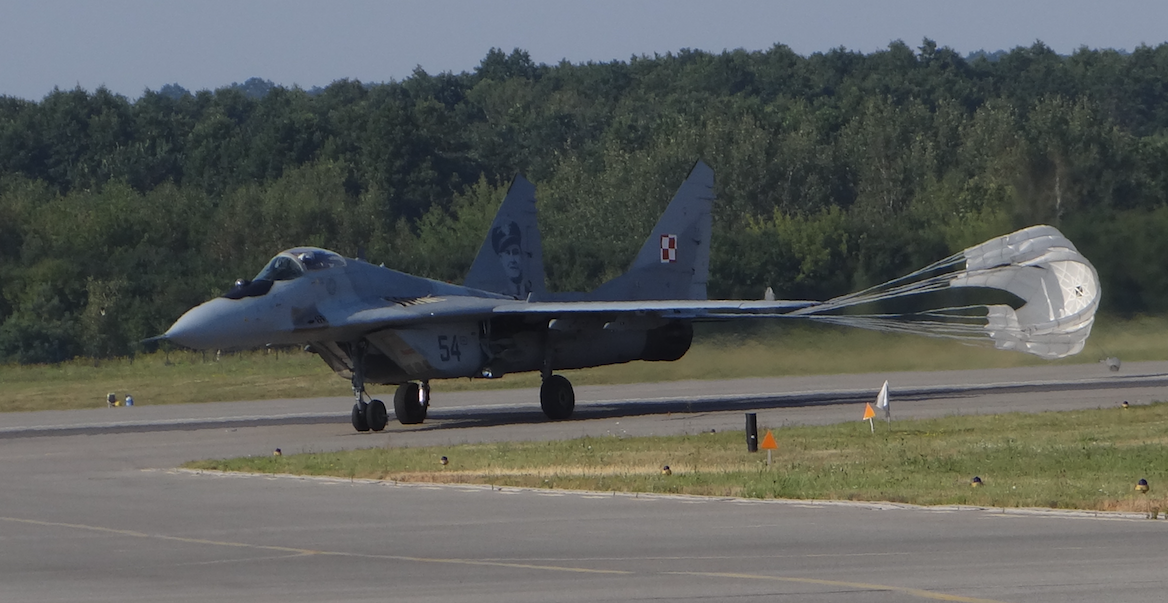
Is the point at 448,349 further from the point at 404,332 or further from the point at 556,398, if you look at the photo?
the point at 556,398

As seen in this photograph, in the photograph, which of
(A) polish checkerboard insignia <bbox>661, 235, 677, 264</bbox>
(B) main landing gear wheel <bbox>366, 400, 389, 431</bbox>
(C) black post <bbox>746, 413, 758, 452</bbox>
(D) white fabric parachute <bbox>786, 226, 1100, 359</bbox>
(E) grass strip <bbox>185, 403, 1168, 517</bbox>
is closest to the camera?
(E) grass strip <bbox>185, 403, 1168, 517</bbox>

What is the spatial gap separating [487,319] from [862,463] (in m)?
10.1

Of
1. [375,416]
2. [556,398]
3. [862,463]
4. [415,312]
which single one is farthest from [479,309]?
[862,463]

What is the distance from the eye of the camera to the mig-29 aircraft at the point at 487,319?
23484 mm

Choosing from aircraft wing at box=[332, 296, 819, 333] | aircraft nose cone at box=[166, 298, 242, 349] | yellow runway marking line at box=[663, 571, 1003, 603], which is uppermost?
aircraft wing at box=[332, 296, 819, 333]

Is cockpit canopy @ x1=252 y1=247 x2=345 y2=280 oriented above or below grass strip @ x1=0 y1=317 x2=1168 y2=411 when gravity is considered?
above

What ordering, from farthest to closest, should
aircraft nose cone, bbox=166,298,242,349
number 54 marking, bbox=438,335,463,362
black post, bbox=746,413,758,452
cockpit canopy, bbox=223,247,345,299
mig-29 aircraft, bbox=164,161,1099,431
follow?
number 54 marking, bbox=438,335,463,362
mig-29 aircraft, bbox=164,161,1099,431
cockpit canopy, bbox=223,247,345,299
aircraft nose cone, bbox=166,298,242,349
black post, bbox=746,413,758,452

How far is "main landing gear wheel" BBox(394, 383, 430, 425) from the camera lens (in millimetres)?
25438

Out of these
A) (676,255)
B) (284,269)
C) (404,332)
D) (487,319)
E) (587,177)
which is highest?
(587,177)

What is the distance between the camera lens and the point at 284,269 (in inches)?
941

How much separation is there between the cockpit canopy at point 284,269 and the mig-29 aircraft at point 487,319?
23 millimetres

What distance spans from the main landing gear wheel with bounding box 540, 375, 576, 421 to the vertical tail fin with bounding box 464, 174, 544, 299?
319cm

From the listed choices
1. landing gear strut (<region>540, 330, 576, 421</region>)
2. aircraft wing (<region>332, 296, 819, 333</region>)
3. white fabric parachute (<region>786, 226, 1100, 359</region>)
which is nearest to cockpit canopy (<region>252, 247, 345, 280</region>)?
aircraft wing (<region>332, 296, 819, 333</region>)

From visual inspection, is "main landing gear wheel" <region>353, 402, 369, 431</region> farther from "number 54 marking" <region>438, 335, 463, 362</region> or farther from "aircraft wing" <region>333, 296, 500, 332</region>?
"number 54 marking" <region>438, 335, 463, 362</region>
